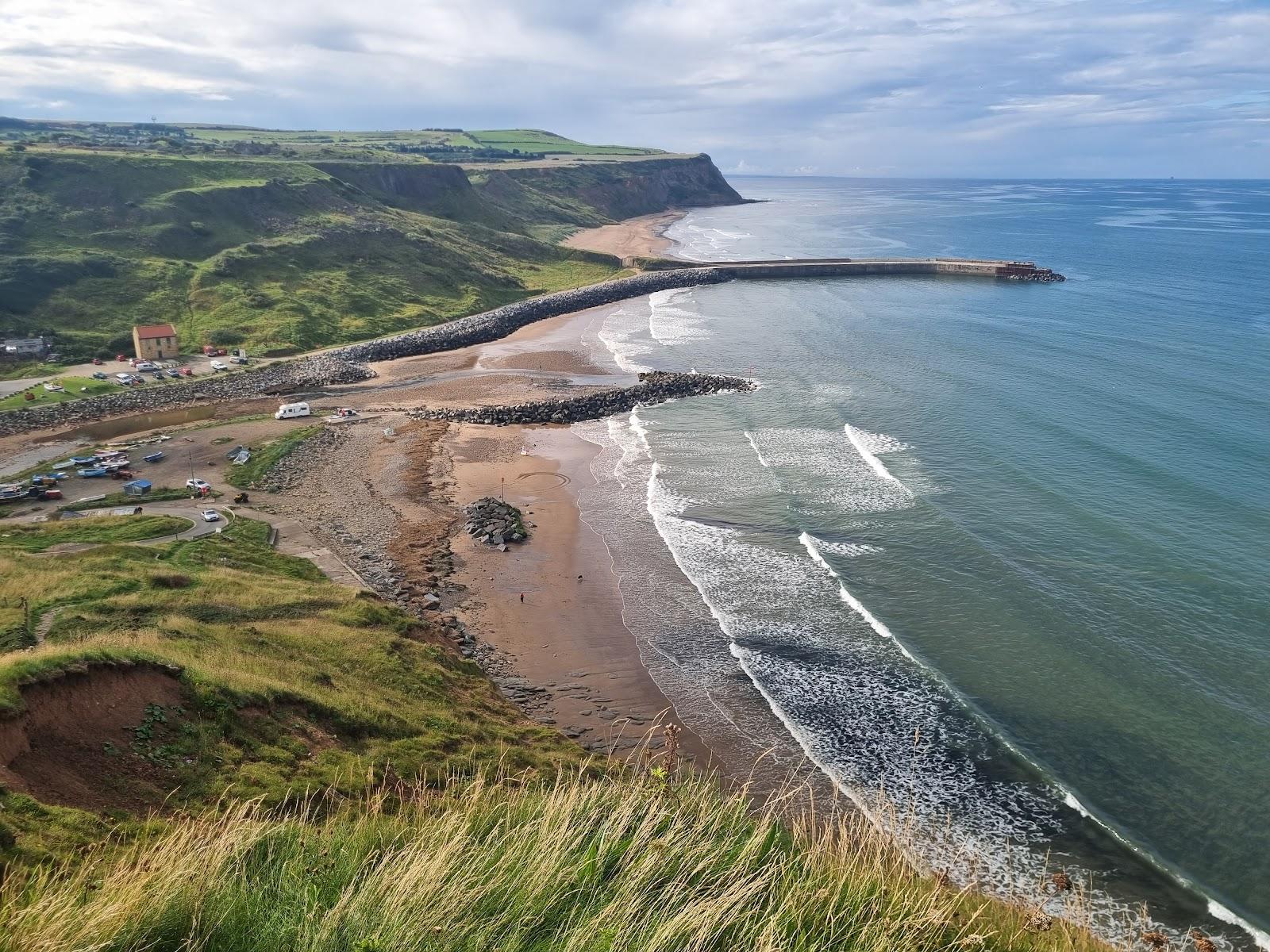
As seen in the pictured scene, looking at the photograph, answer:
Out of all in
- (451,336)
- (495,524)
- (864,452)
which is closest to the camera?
(495,524)

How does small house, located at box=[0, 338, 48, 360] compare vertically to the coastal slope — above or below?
below

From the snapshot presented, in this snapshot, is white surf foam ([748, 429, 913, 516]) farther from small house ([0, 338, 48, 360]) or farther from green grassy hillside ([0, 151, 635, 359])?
small house ([0, 338, 48, 360])

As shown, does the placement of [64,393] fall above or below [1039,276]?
below

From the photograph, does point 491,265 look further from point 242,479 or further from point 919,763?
point 919,763

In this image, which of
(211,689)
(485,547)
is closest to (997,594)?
(485,547)

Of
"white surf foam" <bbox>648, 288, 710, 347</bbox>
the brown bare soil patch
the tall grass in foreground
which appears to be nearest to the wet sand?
the brown bare soil patch

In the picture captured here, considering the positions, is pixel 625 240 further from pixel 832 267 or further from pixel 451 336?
pixel 451 336
